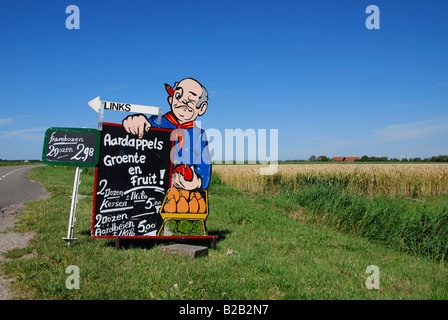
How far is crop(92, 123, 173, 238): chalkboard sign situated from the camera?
5902mm

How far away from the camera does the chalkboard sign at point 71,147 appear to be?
5.78 m

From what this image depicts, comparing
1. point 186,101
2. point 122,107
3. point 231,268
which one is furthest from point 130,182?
point 231,268

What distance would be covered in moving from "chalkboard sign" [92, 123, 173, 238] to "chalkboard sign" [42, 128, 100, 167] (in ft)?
0.54

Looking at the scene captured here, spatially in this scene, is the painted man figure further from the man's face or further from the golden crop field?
the golden crop field

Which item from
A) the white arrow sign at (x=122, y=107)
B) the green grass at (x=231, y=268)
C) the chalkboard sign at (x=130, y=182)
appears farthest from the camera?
the chalkboard sign at (x=130, y=182)

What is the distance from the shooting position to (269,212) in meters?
9.88

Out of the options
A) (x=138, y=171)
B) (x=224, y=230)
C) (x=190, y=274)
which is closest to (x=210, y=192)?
(x=224, y=230)

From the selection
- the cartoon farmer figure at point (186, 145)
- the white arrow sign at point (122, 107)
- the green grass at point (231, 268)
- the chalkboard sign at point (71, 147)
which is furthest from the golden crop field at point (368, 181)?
the chalkboard sign at point (71, 147)

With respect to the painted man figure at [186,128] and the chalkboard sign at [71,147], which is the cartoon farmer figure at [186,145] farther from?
the chalkboard sign at [71,147]

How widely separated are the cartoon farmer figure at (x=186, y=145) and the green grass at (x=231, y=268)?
904 millimetres

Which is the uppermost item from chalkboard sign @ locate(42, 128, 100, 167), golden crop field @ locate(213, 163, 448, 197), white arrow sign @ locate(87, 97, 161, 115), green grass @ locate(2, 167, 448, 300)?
white arrow sign @ locate(87, 97, 161, 115)

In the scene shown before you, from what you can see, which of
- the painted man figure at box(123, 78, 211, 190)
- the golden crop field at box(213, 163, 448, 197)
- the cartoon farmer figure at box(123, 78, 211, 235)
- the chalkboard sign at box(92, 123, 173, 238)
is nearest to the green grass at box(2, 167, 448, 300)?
the chalkboard sign at box(92, 123, 173, 238)
